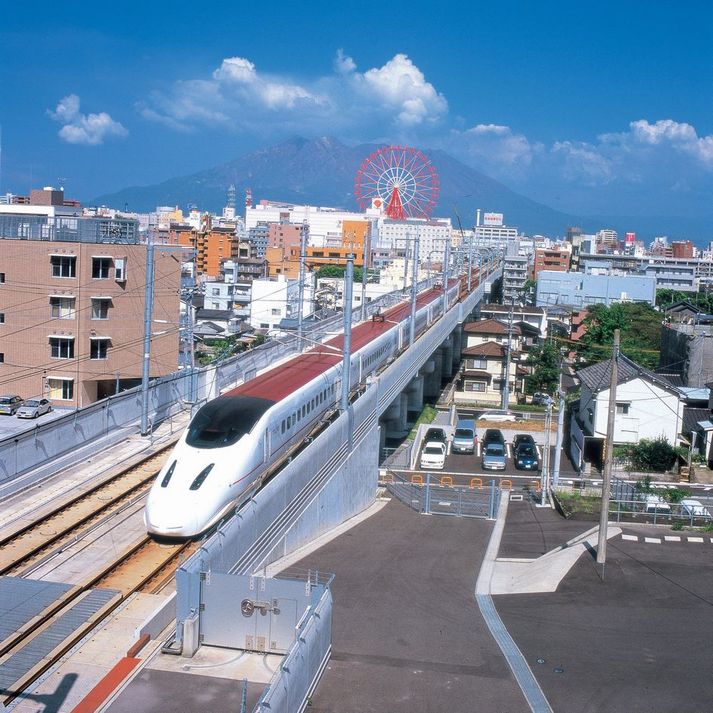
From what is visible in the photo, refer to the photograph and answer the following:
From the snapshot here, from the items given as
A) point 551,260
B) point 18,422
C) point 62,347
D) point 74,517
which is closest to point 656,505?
point 74,517

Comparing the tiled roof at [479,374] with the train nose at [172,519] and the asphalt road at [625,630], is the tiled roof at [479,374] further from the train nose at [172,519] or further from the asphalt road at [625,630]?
the train nose at [172,519]

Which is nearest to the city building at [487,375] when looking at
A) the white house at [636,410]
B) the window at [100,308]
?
the white house at [636,410]

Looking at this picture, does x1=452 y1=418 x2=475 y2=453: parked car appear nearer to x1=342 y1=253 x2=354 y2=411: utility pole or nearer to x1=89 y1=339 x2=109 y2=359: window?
x1=89 y1=339 x2=109 y2=359: window

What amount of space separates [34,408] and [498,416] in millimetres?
20640

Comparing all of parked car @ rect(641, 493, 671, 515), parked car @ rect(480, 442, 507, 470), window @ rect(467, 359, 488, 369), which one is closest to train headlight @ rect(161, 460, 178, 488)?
parked car @ rect(641, 493, 671, 515)

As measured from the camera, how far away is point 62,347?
2795 cm

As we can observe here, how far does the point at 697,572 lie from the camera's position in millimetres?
15000

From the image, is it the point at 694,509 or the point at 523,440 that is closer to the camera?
the point at 694,509

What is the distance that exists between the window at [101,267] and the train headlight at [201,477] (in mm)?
17005

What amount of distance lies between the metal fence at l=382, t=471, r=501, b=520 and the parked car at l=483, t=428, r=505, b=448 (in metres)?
9.92

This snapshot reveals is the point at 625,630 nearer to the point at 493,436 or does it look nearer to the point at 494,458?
the point at 494,458

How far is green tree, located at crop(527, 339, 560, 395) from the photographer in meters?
43.8

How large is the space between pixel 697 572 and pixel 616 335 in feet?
14.4

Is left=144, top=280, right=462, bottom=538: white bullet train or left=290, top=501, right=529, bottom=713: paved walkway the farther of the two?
left=144, top=280, right=462, bottom=538: white bullet train
